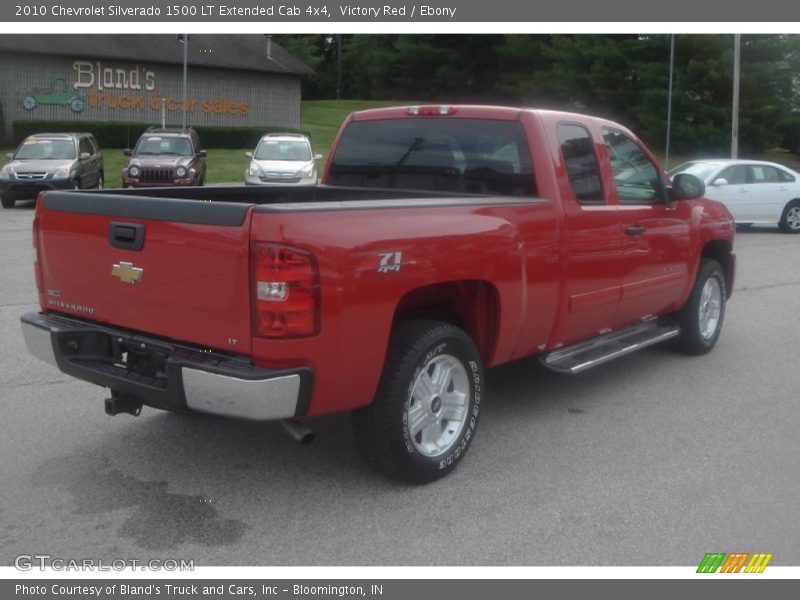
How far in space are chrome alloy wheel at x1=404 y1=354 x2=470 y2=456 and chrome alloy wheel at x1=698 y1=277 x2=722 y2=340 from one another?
11.4 feet

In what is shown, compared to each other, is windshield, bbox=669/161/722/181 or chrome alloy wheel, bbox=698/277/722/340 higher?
windshield, bbox=669/161/722/181

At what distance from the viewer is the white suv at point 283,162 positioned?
22891 millimetres

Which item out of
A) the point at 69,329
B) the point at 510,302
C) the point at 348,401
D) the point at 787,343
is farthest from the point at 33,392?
the point at 787,343

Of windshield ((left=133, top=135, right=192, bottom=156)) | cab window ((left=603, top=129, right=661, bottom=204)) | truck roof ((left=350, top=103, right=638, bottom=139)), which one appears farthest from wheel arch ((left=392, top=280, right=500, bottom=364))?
windshield ((left=133, top=135, right=192, bottom=156))

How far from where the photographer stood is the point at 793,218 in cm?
1955

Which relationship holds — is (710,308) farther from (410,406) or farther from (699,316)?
(410,406)

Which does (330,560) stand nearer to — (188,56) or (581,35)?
(188,56)

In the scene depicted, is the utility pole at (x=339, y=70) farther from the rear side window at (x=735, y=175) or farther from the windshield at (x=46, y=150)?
the rear side window at (x=735, y=175)

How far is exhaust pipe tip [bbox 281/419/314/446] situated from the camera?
415 cm

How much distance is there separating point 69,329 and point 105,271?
369 millimetres

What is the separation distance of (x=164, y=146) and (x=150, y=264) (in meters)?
20.2

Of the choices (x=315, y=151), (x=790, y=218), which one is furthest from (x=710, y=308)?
(x=315, y=151)

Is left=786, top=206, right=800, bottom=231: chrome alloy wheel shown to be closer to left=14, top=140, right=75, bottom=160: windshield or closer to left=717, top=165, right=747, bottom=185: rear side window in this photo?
left=717, top=165, right=747, bottom=185: rear side window

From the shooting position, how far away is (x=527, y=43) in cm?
5841
